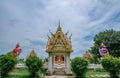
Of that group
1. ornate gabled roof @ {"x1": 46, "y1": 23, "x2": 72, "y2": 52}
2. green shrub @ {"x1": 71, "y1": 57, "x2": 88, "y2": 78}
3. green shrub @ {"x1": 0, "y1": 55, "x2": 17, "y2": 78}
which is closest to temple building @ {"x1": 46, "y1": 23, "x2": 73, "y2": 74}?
ornate gabled roof @ {"x1": 46, "y1": 23, "x2": 72, "y2": 52}

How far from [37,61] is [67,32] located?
736cm

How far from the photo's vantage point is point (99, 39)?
141 feet

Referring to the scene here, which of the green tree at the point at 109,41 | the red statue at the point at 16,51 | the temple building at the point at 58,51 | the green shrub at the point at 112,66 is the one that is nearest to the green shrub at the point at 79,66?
the green shrub at the point at 112,66

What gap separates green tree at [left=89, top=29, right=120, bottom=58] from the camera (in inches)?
1587

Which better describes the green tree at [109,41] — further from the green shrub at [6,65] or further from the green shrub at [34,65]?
the green shrub at [6,65]

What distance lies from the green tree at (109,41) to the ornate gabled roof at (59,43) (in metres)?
16.5

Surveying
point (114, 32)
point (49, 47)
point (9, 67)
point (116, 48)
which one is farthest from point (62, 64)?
point (114, 32)

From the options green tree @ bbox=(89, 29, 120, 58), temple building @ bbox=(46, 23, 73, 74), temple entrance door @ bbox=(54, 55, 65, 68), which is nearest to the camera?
temple building @ bbox=(46, 23, 73, 74)

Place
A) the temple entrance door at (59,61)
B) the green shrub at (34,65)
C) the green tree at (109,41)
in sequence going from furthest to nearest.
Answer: the green tree at (109,41) < the temple entrance door at (59,61) < the green shrub at (34,65)

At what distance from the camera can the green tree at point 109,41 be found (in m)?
40.3

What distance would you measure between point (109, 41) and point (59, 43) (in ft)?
Result: 61.2

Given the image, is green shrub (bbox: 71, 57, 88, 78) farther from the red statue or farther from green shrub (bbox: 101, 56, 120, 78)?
the red statue

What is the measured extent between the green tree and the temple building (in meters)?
16.7

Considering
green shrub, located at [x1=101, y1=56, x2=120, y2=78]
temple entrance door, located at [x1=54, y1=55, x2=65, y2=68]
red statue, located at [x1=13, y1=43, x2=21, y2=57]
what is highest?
red statue, located at [x1=13, y1=43, x2=21, y2=57]
